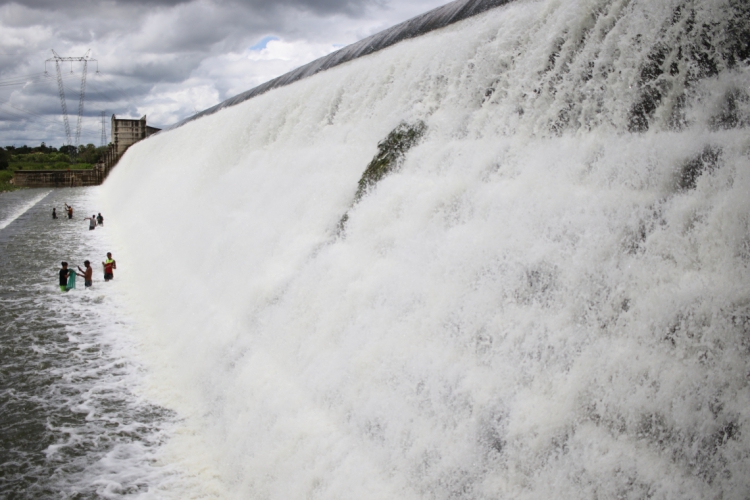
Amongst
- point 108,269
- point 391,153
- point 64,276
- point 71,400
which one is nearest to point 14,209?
point 108,269

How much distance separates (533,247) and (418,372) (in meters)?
1.42

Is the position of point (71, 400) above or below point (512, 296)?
below

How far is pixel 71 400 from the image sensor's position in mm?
6551

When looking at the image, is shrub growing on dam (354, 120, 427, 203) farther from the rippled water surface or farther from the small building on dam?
the small building on dam

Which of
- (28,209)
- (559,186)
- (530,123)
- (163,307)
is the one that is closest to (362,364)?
(559,186)

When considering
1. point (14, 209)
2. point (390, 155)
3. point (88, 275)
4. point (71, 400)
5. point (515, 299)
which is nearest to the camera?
point (515, 299)

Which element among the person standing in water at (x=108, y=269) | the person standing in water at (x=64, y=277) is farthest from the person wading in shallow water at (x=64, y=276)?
the person standing in water at (x=108, y=269)

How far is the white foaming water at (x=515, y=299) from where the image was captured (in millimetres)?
3119

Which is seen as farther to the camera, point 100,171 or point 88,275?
point 100,171

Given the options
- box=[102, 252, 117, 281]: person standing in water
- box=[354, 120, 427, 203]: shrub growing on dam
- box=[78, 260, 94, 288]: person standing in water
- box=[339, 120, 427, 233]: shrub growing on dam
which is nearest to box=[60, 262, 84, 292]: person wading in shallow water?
box=[78, 260, 94, 288]: person standing in water

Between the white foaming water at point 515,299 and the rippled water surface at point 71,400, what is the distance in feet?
1.71

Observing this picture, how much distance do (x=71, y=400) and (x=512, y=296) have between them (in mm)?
5809

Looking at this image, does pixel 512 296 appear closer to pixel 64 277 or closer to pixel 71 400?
pixel 71 400

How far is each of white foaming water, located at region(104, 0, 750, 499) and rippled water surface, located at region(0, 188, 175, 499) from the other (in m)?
0.52
